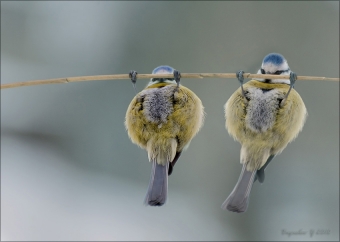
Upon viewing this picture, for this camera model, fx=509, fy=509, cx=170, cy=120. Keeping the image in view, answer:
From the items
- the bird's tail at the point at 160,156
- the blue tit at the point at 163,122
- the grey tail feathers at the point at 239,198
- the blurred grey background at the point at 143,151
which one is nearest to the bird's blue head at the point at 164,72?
the blue tit at the point at 163,122

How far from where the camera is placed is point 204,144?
15.9ft

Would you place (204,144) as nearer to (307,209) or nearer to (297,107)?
A: (307,209)

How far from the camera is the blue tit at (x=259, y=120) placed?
2.17 metres

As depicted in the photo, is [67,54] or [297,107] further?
[67,54]

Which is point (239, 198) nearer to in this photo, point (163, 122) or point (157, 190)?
point (157, 190)

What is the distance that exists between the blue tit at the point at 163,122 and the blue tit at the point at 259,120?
0.17 m

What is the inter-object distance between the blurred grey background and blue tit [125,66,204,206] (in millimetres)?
2021

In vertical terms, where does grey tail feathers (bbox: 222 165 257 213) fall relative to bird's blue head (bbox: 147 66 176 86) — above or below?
below

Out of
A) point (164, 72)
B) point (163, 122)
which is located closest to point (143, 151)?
point (164, 72)

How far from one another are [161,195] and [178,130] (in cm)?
32

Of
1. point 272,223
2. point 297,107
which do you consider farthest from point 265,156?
point 272,223

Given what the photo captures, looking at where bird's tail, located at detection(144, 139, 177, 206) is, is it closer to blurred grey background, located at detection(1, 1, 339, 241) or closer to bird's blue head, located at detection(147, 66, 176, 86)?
bird's blue head, located at detection(147, 66, 176, 86)

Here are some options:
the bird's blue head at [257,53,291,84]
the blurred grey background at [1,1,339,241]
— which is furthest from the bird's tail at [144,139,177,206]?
the blurred grey background at [1,1,339,241]

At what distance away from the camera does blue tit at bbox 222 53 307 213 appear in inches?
85.5
